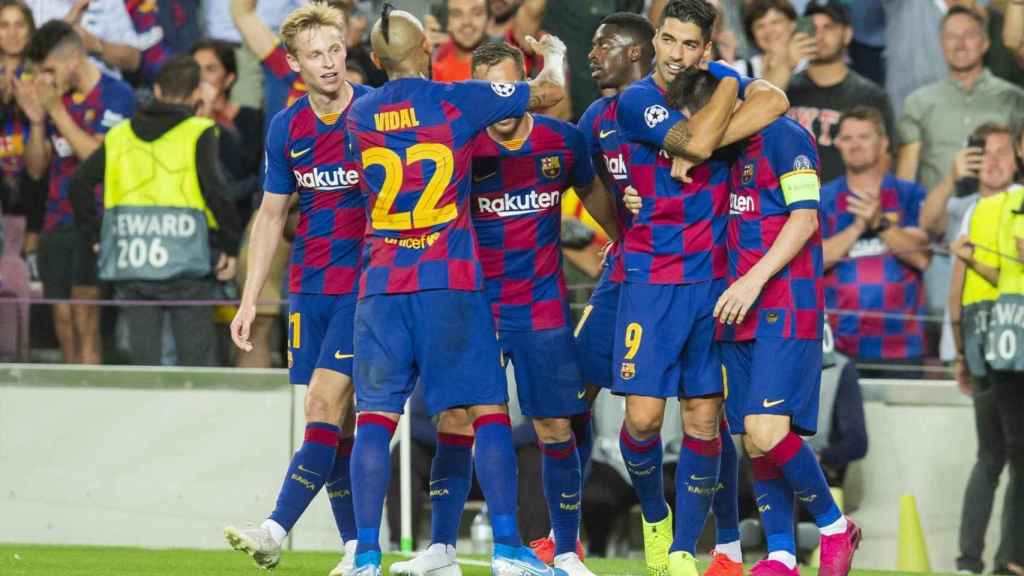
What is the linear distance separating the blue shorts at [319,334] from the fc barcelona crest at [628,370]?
126 cm

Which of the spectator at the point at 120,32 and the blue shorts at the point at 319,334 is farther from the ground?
the spectator at the point at 120,32

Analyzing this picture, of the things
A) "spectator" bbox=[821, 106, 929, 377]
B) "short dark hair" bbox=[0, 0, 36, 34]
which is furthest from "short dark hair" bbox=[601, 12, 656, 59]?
"short dark hair" bbox=[0, 0, 36, 34]

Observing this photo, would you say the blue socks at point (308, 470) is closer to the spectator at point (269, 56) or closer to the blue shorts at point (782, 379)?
the blue shorts at point (782, 379)

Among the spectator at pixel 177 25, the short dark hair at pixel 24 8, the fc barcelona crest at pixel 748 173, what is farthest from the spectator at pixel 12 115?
the fc barcelona crest at pixel 748 173

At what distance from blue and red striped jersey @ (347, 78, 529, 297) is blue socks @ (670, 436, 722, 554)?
1.30 meters

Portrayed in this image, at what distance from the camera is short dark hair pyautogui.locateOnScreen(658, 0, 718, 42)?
7868 millimetres

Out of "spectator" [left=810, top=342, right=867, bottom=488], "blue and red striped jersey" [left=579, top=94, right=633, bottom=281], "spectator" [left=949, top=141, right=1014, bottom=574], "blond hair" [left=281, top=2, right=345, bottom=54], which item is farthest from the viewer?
"spectator" [left=810, top=342, right=867, bottom=488]

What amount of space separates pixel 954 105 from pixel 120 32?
6101 millimetres

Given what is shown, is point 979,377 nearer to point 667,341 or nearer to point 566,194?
point 566,194

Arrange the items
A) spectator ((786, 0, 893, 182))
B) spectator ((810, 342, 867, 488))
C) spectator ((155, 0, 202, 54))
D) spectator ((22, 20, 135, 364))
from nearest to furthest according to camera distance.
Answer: spectator ((810, 342, 867, 488)), spectator ((786, 0, 893, 182)), spectator ((22, 20, 135, 364)), spectator ((155, 0, 202, 54))

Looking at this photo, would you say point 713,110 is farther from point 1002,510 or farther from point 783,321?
point 1002,510

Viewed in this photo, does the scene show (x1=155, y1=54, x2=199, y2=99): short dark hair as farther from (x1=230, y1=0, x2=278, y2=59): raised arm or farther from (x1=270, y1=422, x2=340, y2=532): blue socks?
(x1=270, y1=422, x2=340, y2=532): blue socks

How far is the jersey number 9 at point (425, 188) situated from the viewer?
7.53 metres

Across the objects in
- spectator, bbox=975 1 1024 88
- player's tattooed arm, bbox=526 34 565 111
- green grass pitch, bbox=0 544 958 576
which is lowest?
green grass pitch, bbox=0 544 958 576
